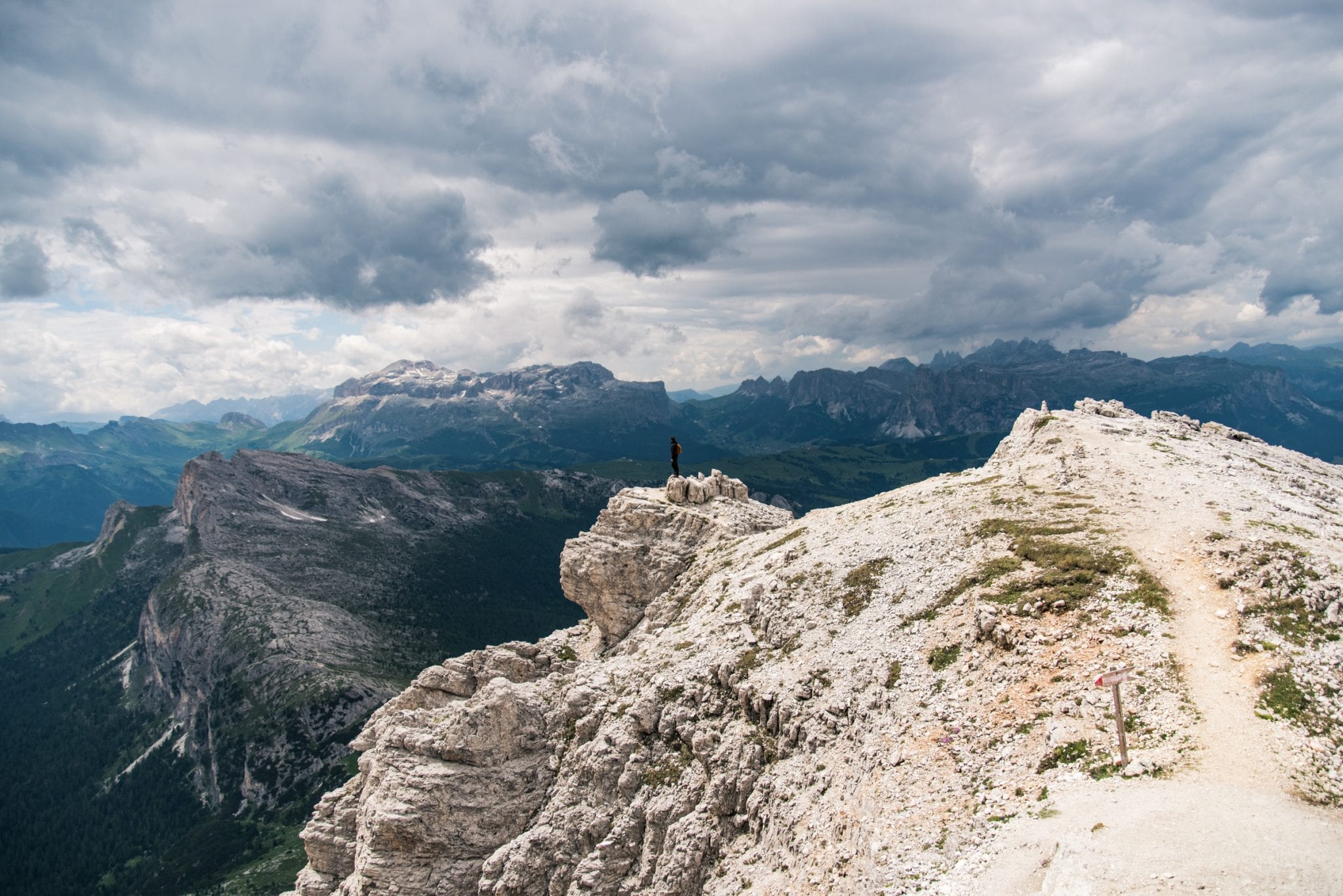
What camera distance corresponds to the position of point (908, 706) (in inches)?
1321

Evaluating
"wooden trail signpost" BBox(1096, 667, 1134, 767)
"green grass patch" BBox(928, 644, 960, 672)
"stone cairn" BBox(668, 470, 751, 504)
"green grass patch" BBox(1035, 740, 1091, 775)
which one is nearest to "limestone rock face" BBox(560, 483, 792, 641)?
"stone cairn" BBox(668, 470, 751, 504)

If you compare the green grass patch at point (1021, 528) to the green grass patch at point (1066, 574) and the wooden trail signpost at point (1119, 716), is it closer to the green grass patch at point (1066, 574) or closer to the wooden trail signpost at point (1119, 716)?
the green grass patch at point (1066, 574)

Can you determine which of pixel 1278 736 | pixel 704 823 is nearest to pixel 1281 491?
pixel 1278 736

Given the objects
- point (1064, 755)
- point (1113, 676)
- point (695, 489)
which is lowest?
point (1064, 755)

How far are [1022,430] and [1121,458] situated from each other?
19.8 metres

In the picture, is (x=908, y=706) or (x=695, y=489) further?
(x=695, y=489)

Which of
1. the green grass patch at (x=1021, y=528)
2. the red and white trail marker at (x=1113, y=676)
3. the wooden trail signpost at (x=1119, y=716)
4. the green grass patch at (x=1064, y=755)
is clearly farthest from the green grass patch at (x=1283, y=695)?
the green grass patch at (x=1021, y=528)

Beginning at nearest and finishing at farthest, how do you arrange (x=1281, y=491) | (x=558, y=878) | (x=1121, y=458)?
(x=558, y=878)
(x=1281, y=491)
(x=1121, y=458)

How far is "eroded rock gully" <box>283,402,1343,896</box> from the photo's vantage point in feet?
86.7

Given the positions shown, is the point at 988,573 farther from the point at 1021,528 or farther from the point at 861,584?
the point at 861,584

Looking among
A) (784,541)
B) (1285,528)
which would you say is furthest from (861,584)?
(1285,528)

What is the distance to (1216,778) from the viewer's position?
23953 mm

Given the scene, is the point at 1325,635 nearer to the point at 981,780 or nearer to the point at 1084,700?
the point at 1084,700

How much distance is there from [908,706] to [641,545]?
45.5m
